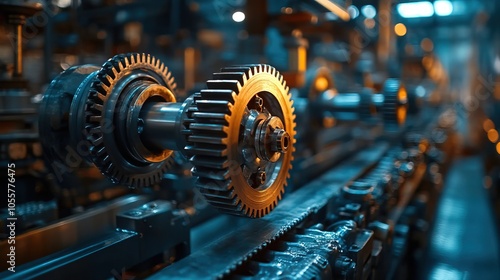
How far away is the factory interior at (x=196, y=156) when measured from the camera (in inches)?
32.0

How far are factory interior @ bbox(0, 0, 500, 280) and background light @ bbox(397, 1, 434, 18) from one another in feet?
3.65

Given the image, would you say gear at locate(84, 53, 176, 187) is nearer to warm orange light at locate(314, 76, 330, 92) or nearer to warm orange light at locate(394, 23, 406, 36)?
warm orange light at locate(314, 76, 330, 92)

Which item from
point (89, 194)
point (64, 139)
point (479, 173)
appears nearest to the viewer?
point (64, 139)

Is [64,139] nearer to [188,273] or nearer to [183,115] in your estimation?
[183,115]

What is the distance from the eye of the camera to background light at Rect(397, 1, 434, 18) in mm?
3604

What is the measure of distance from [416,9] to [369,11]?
100cm

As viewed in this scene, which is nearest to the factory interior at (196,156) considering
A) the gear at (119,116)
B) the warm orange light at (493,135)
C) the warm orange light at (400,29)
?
the gear at (119,116)

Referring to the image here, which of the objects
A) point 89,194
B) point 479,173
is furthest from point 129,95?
point 479,173

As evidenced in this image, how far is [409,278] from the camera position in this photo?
227 cm

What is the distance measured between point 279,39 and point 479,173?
172 inches

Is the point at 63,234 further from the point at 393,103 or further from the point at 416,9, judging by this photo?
the point at 416,9

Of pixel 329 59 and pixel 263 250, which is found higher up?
pixel 329 59

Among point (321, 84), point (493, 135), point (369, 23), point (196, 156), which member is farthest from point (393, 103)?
point (493, 135)

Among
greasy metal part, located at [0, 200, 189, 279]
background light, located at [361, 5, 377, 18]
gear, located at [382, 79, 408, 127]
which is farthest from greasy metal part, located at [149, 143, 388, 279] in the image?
background light, located at [361, 5, 377, 18]
